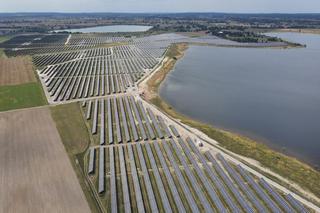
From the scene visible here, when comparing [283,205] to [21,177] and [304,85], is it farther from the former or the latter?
[304,85]

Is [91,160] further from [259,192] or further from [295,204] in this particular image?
[295,204]

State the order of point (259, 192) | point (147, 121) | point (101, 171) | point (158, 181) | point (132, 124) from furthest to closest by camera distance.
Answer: point (147, 121) → point (132, 124) → point (101, 171) → point (158, 181) → point (259, 192)

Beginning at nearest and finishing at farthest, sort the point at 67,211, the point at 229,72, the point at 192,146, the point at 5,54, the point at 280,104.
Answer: the point at 67,211, the point at 192,146, the point at 280,104, the point at 229,72, the point at 5,54

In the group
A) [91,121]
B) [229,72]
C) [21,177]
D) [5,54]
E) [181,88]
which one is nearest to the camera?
[21,177]

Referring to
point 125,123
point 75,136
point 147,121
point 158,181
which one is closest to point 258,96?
point 147,121

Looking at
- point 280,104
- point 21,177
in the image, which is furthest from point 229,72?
point 21,177

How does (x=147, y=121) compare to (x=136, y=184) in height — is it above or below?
above

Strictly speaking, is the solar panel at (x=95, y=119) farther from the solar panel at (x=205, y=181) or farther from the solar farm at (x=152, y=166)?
the solar panel at (x=205, y=181)
